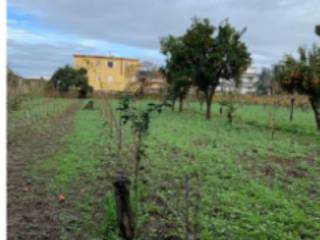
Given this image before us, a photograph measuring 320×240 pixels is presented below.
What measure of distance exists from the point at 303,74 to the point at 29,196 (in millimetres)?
9573

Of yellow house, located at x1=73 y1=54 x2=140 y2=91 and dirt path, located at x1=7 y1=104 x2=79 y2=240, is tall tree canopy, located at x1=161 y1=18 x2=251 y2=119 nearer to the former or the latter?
yellow house, located at x1=73 y1=54 x2=140 y2=91

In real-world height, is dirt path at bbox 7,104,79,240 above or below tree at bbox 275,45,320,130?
below

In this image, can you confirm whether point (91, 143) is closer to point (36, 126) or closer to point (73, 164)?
point (73, 164)

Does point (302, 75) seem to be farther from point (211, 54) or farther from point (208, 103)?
point (208, 103)

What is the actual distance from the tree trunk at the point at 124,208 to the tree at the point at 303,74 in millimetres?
9524

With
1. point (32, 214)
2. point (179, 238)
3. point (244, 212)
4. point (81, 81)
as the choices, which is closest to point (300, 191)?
point (244, 212)

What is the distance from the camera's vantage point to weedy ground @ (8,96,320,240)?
3.03 meters

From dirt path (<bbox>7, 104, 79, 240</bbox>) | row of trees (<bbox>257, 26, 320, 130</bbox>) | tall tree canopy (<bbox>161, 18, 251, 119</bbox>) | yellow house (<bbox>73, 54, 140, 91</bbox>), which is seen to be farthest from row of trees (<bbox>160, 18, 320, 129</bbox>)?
dirt path (<bbox>7, 104, 79, 240</bbox>)

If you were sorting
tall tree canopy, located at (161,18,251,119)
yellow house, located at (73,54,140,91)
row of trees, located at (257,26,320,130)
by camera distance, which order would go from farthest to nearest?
1. tall tree canopy, located at (161,18,251,119)
2. row of trees, located at (257,26,320,130)
3. yellow house, located at (73,54,140,91)

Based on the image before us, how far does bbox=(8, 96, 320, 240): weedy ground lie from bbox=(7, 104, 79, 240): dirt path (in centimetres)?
1

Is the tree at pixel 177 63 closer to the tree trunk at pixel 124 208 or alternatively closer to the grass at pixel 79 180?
the grass at pixel 79 180

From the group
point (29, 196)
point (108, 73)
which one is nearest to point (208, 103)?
point (108, 73)

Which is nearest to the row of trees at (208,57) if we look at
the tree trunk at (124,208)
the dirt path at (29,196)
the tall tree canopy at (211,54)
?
the tall tree canopy at (211,54)

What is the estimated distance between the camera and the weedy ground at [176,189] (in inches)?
119
